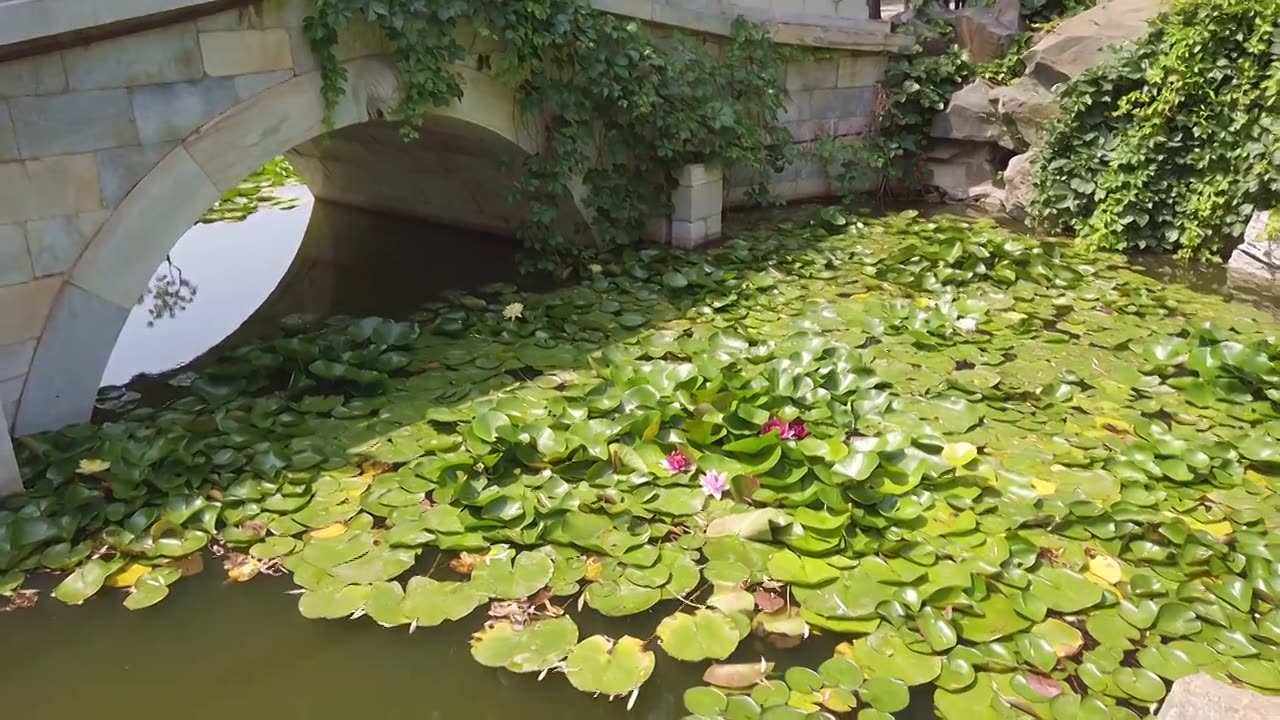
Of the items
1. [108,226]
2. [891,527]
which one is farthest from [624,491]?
[108,226]

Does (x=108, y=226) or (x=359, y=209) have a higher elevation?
(x=108, y=226)

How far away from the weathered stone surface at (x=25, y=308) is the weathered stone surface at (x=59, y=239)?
1.8 inches

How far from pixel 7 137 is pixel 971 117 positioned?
5949mm

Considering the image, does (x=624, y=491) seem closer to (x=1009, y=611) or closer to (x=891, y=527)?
(x=891, y=527)

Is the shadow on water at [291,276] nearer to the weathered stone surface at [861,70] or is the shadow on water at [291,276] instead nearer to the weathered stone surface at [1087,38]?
the weathered stone surface at [861,70]

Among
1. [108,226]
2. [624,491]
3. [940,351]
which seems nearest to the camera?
[624,491]

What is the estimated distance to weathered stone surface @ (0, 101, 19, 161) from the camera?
2934 millimetres

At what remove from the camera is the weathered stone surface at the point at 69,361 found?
3.14 meters

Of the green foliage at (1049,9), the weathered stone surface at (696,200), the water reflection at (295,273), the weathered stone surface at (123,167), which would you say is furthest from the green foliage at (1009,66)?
the weathered stone surface at (123,167)

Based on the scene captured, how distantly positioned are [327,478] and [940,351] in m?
2.53

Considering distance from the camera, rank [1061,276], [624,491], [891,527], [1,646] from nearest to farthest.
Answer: [1,646], [891,527], [624,491], [1061,276]

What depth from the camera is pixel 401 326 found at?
4.10 m

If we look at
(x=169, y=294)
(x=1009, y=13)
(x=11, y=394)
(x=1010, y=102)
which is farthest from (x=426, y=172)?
(x=1009, y=13)

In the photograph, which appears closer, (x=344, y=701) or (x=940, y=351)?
(x=344, y=701)
